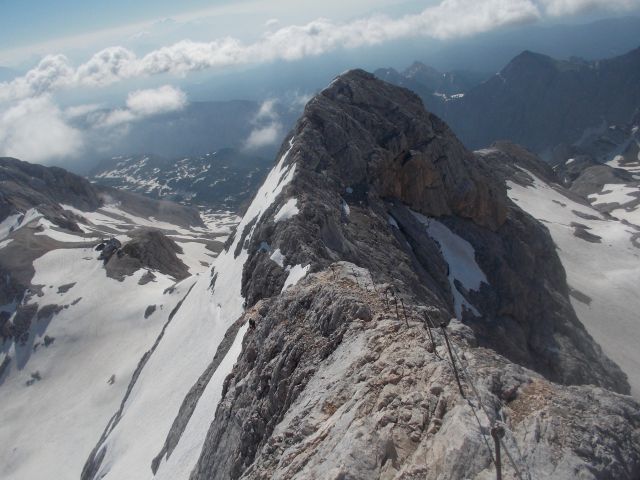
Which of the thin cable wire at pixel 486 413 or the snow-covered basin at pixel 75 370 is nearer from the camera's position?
the thin cable wire at pixel 486 413

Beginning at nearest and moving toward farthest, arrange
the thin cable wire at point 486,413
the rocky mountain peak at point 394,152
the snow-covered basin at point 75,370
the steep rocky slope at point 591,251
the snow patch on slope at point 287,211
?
the thin cable wire at point 486,413 → the snow patch on slope at point 287,211 → the rocky mountain peak at point 394,152 → the snow-covered basin at point 75,370 → the steep rocky slope at point 591,251

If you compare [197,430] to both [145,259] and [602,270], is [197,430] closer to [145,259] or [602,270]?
[145,259]

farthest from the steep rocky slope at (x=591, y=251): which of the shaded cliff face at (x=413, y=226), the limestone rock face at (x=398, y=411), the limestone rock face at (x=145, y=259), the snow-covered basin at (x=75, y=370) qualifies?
the limestone rock face at (x=145, y=259)

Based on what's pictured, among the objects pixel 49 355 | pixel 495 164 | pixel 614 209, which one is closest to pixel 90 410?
pixel 49 355

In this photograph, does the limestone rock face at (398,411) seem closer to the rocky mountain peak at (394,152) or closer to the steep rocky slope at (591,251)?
the rocky mountain peak at (394,152)

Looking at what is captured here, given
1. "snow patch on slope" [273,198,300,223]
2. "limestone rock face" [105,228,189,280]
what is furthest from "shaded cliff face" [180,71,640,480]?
"limestone rock face" [105,228,189,280]

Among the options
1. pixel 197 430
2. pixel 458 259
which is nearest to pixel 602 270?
pixel 458 259
